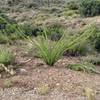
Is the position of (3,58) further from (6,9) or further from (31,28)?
(6,9)

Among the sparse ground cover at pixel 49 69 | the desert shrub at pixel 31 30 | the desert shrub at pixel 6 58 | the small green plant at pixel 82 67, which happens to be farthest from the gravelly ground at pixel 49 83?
the desert shrub at pixel 31 30

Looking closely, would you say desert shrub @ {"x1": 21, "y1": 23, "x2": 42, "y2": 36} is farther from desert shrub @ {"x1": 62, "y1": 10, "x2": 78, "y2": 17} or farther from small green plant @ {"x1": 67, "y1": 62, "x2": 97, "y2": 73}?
desert shrub @ {"x1": 62, "y1": 10, "x2": 78, "y2": 17}

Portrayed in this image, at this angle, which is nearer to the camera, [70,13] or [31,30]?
[31,30]

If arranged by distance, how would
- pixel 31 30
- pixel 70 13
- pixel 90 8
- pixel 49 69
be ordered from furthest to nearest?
1. pixel 70 13
2. pixel 90 8
3. pixel 31 30
4. pixel 49 69

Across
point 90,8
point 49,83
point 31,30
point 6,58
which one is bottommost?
point 90,8

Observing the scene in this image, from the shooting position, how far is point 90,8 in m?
18.3

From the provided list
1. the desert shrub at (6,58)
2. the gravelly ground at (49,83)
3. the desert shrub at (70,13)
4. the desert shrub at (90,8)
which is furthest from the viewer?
the desert shrub at (70,13)

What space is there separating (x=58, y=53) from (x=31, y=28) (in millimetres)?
5928

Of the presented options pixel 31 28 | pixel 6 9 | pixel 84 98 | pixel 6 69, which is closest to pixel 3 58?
pixel 6 69

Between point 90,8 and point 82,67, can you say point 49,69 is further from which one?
point 90,8

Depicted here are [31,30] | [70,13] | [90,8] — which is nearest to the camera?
[31,30]

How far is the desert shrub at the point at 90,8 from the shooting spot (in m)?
17.9

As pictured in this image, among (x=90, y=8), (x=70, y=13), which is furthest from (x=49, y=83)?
(x=70, y=13)

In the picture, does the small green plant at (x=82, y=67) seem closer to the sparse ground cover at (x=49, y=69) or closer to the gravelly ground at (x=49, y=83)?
the sparse ground cover at (x=49, y=69)
